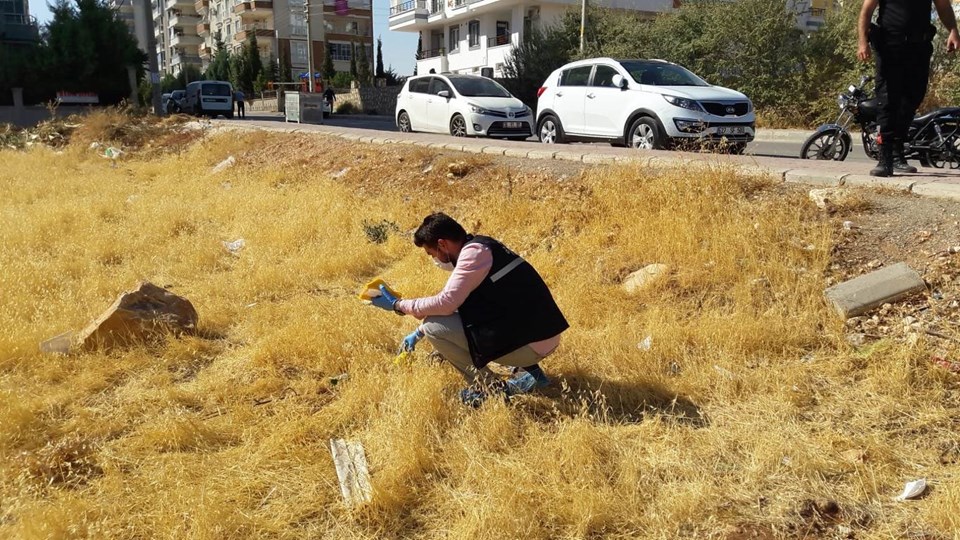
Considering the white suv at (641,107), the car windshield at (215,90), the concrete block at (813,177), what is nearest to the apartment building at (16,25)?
the car windshield at (215,90)

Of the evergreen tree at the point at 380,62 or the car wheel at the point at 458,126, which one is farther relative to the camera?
the evergreen tree at the point at 380,62

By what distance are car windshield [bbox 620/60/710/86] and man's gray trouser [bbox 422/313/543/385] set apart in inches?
327

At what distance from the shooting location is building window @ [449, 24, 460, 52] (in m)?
44.8

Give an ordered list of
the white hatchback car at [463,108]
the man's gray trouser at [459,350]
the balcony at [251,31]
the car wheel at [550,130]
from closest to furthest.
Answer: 1. the man's gray trouser at [459,350]
2. the car wheel at [550,130]
3. the white hatchback car at [463,108]
4. the balcony at [251,31]

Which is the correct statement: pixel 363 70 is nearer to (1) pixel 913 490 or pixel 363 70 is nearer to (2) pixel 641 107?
(2) pixel 641 107

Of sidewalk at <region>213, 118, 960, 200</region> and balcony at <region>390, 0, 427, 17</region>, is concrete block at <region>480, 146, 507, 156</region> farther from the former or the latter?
balcony at <region>390, 0, 427, 17</region>

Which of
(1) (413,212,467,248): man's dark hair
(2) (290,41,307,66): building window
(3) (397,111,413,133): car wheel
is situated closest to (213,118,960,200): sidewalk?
(1) (413,212,467,248): man's dark hair

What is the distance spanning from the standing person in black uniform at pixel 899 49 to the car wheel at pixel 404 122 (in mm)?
11324

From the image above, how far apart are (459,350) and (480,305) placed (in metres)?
0.27

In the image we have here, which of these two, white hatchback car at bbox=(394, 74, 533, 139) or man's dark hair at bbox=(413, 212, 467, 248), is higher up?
white hatchback car at bbox=(394, 74, 533, 139)

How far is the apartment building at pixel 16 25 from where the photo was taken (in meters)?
29.1

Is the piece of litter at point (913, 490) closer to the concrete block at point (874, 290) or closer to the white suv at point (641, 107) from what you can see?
the concrete block at point (874, 290)

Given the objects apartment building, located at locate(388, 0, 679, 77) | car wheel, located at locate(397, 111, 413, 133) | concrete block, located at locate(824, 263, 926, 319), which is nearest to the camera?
concrete block, located at locate(824, 263, 926, 319)

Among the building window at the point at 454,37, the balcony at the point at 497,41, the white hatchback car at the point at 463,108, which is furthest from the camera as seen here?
the building window at the point at 454,37
